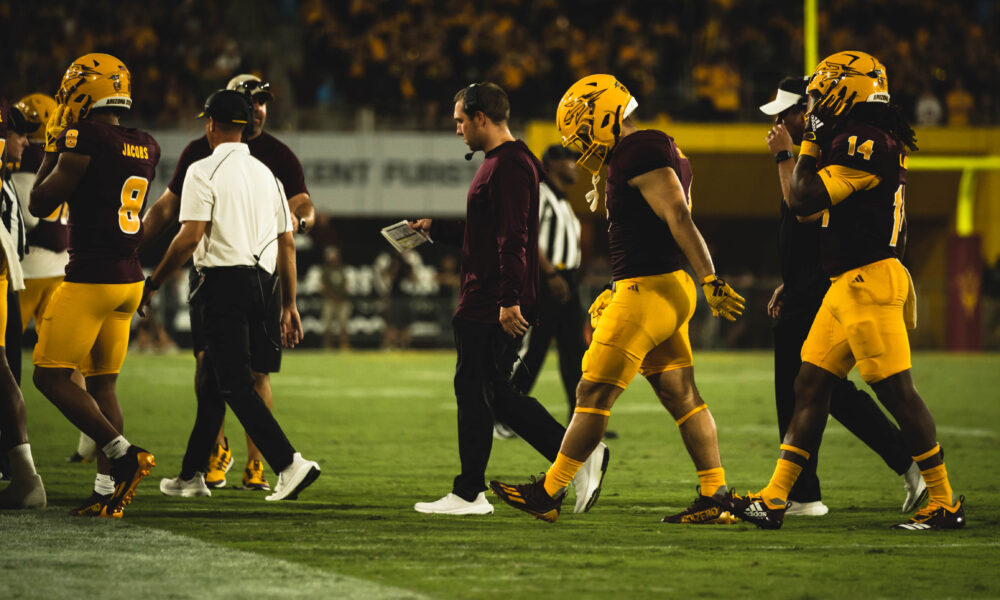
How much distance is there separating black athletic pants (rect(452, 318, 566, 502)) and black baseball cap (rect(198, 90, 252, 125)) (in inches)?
59.3

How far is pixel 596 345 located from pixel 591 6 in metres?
23.0

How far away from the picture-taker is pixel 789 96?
6.58 meters

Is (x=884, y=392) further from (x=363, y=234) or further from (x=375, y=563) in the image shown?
(x=363, y=234)

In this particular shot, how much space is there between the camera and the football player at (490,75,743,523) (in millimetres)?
6023

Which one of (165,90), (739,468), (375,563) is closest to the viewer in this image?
(375,563)

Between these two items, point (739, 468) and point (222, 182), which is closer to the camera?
point (222, 182)

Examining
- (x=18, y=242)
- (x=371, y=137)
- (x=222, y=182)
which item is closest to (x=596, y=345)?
(x=222, y=182)

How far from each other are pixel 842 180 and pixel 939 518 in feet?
Result: 5.13

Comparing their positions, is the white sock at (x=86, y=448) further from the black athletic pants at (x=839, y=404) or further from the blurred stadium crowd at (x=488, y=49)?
the blurred stadium crowd at (x=488, y=49)

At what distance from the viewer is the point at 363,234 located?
26.8 metres

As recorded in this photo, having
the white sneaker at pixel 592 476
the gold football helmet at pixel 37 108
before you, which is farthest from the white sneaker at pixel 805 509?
the gold football helmet at pixel 37 108

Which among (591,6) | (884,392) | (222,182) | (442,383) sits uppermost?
(591,6)

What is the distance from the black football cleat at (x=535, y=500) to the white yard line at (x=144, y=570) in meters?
1.37

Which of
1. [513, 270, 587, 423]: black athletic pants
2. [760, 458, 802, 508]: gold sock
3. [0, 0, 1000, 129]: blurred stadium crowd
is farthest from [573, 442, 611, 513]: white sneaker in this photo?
[0, 0, 1000, 129]: blurred stadium crowd
